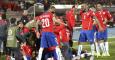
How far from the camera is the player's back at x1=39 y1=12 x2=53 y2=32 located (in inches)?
534

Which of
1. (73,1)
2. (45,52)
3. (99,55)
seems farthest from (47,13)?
(73,1)

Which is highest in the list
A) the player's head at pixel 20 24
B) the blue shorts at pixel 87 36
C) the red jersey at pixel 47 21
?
the red jersey at pixel 47 21

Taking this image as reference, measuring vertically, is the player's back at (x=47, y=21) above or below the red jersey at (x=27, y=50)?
above

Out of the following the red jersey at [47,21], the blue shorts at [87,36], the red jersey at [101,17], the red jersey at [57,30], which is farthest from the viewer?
the red jersey at [101,17]

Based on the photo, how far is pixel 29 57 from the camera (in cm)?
1492

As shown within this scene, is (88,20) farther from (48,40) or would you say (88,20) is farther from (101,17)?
(48,40)

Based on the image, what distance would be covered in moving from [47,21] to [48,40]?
65 centimetres

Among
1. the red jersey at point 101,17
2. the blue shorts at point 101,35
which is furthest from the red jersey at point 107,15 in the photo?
the blue shorts at point 101,35

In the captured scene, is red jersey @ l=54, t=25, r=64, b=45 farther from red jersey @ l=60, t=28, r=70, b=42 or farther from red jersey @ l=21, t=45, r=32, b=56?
red jersey @ l=21, t=45, r=32, b=56

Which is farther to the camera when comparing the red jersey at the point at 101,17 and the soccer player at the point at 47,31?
the red jersey at the point at 101,17

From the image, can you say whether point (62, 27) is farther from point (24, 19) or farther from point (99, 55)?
point (99, 55)

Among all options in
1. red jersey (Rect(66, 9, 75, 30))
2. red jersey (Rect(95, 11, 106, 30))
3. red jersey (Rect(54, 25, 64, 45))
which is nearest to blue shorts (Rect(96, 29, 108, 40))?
red jersey (Rect(95, 11, 106, 30))

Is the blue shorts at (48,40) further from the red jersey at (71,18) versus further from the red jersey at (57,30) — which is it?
the red jersey at (71,18)

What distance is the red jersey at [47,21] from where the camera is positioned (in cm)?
1356
